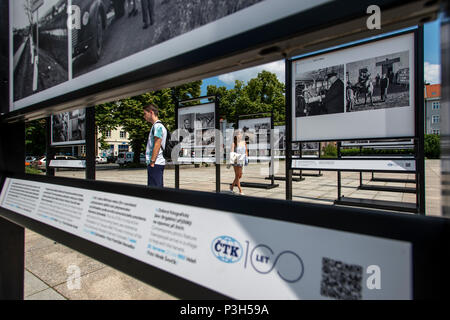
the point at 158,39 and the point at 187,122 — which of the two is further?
the point at 187,122

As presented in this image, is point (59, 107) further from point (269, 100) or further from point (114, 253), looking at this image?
point (269, 100)

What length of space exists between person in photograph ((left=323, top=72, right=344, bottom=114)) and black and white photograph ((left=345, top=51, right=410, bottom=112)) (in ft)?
0.29

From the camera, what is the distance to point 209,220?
0.64m

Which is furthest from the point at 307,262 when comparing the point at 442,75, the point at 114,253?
the point at 114,253

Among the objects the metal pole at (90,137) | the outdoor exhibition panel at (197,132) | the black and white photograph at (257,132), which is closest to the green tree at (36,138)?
the black and white photograph at (257,132)

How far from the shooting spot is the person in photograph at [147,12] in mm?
886

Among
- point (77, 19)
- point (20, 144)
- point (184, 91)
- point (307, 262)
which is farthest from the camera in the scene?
point (184, 91)

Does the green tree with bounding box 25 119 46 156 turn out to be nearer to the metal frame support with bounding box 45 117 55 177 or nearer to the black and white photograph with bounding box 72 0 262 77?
the metal frame support with bounding box 45 117 55 177

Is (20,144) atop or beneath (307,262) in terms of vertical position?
atop

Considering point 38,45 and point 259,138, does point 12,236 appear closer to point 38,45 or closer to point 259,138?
point 38,45

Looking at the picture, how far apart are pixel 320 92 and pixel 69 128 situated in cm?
390

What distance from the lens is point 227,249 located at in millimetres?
600

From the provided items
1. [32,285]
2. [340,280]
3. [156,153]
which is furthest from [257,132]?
[340,280]
